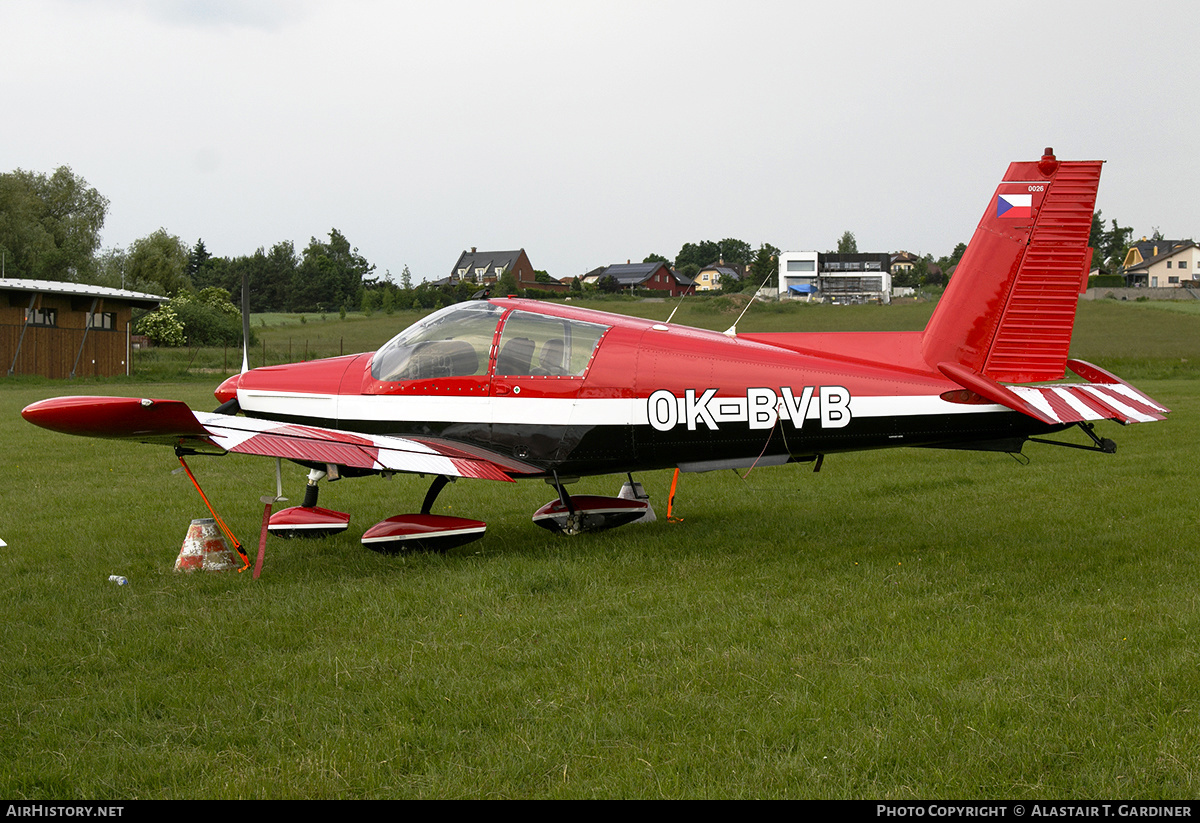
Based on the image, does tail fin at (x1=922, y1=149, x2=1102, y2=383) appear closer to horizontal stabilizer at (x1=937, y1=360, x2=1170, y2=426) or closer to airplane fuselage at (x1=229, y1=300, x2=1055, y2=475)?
Answer: horizontal stabilizer at (x1=937, y1=360, x2=1170, y2=426)

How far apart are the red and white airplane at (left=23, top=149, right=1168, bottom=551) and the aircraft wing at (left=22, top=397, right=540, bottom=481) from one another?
2 cm

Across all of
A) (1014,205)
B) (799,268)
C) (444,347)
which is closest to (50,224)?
(444,347)

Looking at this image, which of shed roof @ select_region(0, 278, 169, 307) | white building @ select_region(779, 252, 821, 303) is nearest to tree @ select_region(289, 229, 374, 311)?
shed roof @ select_region(0, 278, 169, 307)

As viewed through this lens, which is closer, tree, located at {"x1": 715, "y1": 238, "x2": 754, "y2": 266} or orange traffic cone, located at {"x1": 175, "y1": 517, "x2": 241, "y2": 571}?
Result: orange traffic cone, located at {"x1": 175, "y1": 517, "x2": 241, "y2": 571}

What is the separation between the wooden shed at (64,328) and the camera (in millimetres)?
34594

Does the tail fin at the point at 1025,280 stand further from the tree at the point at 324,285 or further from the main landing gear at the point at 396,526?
the tree at the point at 324,285

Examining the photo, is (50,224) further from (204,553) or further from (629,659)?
(629,659)

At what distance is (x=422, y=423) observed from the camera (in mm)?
7770

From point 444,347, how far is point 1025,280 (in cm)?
467

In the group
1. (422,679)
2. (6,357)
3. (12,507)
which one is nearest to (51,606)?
(422,679)

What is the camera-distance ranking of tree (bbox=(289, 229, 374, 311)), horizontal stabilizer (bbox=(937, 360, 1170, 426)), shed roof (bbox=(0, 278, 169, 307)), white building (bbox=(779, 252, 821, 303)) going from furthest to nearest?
white building (bbox=(779, 252, 821, 303)), tree (bbox=(289, 229, 374, 311)), shed roof (bbox=(0, 278, 169, 307)), horizontal stabilizer (bbox=(937, 360, 1170, 426))

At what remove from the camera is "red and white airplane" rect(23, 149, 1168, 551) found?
22.2 feet

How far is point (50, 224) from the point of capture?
5600 cm

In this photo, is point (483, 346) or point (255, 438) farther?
point (483, 346)
